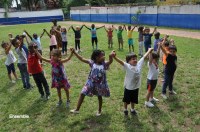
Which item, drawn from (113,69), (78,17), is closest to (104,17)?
(78,17)

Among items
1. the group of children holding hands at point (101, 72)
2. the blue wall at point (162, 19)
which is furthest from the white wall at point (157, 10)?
the group of children holding hands at point (101, 72)

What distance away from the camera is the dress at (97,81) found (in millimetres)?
5672

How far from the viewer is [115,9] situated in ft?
136

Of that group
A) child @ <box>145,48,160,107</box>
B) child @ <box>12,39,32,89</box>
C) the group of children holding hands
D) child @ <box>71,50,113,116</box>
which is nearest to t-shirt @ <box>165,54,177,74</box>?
the group of children holding hands

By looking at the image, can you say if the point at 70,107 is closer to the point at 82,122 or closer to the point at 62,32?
the point at 82,122

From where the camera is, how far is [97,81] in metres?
5.74

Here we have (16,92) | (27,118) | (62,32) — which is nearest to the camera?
(27,118)

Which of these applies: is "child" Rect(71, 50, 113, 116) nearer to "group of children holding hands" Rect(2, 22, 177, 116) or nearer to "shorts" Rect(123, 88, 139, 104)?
"group of children holding hands" Rect(2, 22, 177, 116)

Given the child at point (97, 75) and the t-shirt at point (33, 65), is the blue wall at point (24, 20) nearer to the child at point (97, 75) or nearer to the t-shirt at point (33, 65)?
the t-shirt at point (33, 65)

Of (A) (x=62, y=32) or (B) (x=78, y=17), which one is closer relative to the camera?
(A) (x=62, y=32)

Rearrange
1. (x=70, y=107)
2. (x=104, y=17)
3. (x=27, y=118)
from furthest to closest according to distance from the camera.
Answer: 1. (x=104, y=17)
2. (x=70, y=107)
3. (x=27, y=118)

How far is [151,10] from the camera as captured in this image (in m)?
32.4

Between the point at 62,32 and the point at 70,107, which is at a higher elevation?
the point at 62,32

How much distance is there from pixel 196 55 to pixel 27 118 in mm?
8999
